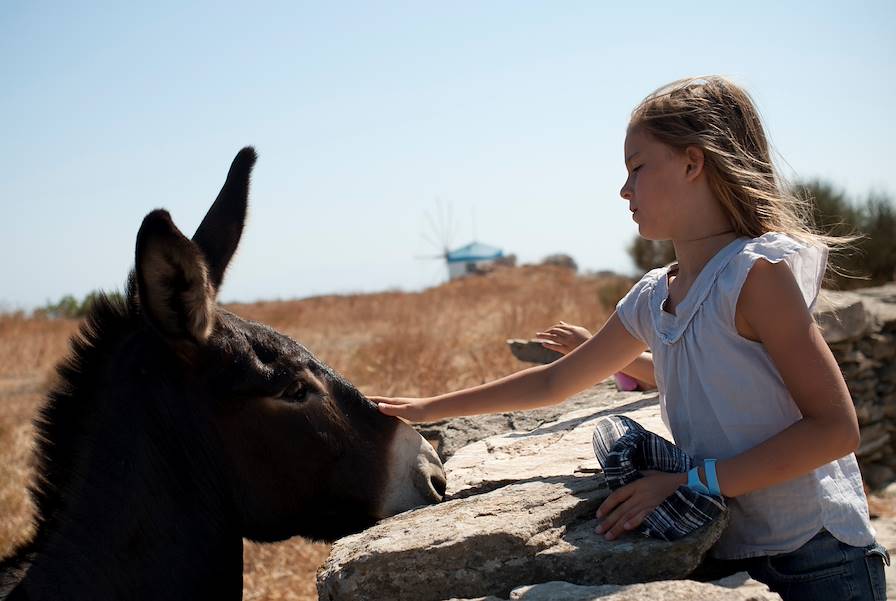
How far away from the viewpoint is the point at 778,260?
7.33 feet

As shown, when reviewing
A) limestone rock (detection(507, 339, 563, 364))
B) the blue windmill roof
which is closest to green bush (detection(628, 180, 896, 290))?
limestone rock (detection(507, 339, 563, 364))

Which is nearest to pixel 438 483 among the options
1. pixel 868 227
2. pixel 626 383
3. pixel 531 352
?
pixel 626 383

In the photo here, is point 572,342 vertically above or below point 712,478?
above

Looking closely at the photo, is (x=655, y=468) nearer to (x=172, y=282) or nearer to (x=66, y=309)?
(x=172, y=282)

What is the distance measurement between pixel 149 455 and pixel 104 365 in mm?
331

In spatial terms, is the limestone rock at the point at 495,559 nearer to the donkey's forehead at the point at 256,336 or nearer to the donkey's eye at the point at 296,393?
the donkey's eye at the point at 296,393

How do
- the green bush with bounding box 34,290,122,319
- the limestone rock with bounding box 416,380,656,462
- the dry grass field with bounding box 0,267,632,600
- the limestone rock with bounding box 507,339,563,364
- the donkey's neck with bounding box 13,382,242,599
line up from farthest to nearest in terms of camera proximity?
the green bush with bounding box 34,290,122,319 → the limestone rock with bounding box 507,339,563,364 → the dry grass field with bounding box 0,267,632,600 → the limestone rock with bounding box 416,380,656,462 → the donkey's neck with bounding box 13,382,242,599

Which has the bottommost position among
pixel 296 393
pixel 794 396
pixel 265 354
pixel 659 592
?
pixel 659 592

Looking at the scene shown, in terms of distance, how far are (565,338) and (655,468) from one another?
1095mm

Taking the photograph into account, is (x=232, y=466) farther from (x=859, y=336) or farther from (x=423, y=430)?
(x=859, y=336)

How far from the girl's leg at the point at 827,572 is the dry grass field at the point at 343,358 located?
238cm

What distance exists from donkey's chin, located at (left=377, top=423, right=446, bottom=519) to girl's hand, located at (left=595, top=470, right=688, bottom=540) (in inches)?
26.3

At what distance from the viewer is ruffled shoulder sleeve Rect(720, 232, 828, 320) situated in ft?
7.41

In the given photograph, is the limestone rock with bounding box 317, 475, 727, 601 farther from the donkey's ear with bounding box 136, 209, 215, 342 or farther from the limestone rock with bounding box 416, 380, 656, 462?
the limestone rock with bounding box 416, 380, 656, 462
